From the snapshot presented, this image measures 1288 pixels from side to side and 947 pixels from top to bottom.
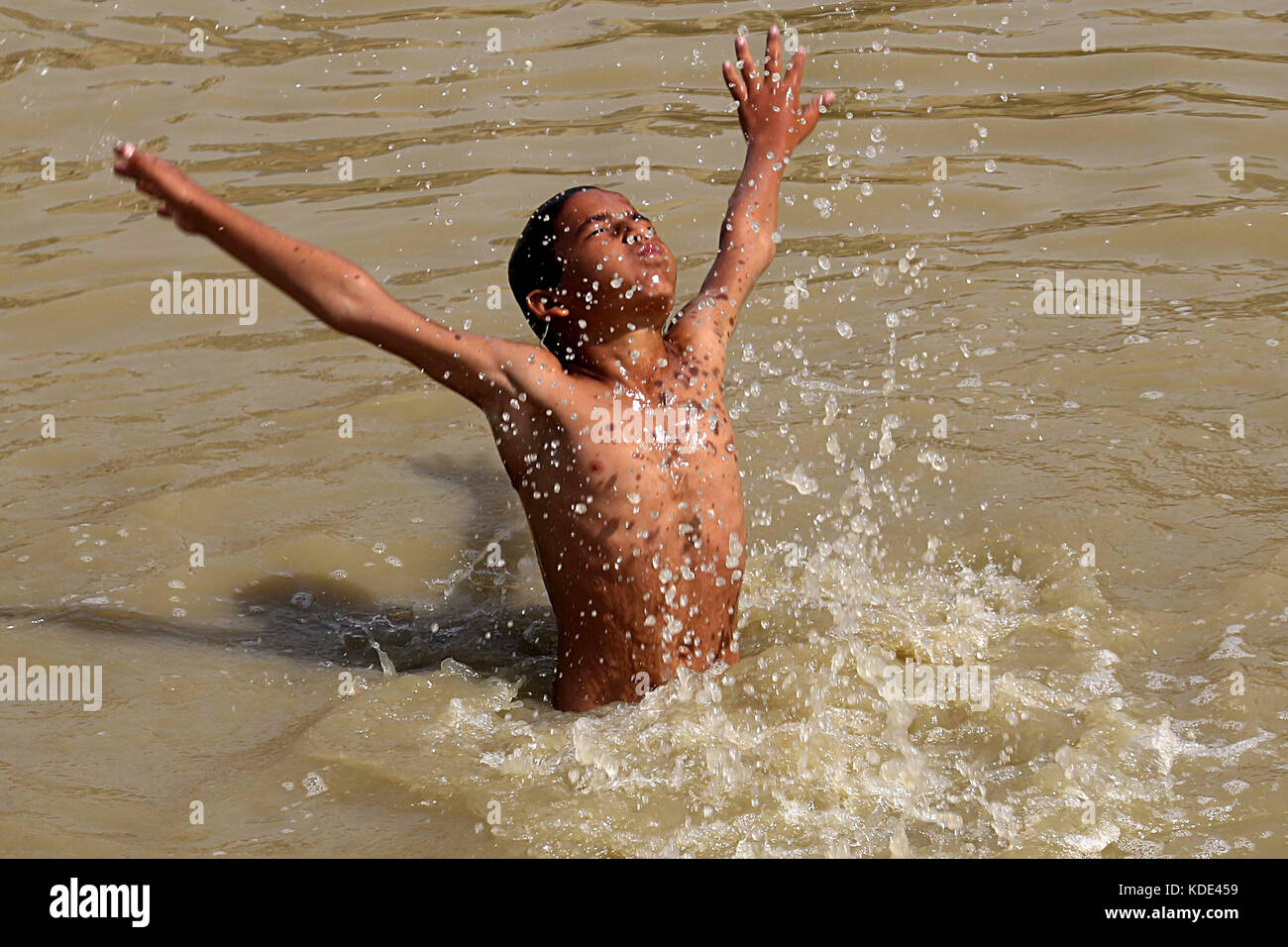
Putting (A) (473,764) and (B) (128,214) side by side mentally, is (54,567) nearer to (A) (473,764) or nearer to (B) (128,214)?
(A) (473,764)

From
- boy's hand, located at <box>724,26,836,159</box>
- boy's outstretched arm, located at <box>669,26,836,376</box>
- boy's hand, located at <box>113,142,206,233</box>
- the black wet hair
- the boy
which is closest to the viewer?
boy's hand, located at <box>113,142,206,233</box>

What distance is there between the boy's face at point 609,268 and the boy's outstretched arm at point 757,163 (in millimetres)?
414

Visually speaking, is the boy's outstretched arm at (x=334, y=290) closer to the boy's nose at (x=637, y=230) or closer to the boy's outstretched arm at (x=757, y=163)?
the boy's nose at (x=637, y=230)

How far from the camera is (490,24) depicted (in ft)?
28.3

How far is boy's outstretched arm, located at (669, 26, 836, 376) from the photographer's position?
4328 millimetres

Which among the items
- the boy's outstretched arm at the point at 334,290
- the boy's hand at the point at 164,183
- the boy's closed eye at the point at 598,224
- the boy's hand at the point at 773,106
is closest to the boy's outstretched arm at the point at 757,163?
the boy's hand at the point at 773,106

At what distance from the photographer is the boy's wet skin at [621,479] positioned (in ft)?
12.5

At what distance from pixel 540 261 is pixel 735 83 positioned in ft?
3.00

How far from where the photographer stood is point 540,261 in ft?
13.0

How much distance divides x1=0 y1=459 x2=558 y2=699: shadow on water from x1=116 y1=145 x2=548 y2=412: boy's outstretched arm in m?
0.90

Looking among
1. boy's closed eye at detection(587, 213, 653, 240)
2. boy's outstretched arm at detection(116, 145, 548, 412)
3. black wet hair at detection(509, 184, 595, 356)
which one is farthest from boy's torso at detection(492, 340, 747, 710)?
boy's closed eye at detection(587, 213, 653, 240)

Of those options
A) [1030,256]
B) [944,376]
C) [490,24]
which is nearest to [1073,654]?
[944,376]

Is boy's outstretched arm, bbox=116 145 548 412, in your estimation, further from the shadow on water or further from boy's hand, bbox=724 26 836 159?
boy's hand, bbox=724 26 836 159

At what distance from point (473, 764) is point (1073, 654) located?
1.53 m
